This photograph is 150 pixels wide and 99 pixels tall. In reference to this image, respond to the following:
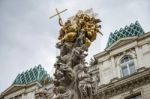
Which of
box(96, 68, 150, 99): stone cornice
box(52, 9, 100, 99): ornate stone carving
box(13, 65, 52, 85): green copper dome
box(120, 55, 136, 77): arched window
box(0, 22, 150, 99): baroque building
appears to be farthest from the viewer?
box(13, 65, 52, 85): green copper dome

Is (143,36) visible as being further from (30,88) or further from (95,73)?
(30,88)

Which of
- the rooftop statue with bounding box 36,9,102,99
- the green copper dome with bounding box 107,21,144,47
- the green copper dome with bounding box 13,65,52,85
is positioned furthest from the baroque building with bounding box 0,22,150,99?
the rooftop statue with bounding box 36,9,102,99

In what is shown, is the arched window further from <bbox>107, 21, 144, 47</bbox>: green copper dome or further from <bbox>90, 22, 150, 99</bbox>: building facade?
<bbox>107, 21, 144, 47</bbox>: green copper dome

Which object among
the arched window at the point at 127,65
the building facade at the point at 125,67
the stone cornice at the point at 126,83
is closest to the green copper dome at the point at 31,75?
the building facade at the point at 125,67

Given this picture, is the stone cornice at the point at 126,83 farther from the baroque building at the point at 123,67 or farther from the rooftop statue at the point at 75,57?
the rooftop statue at the point at 75,57

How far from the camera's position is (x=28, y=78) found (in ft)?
140

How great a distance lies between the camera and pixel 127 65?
3372 centimetres

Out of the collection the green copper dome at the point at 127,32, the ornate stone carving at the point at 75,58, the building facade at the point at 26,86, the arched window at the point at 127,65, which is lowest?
the ornate stone carving at the point at 75,58

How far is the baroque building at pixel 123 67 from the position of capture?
3164cm

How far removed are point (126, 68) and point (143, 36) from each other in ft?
9.44

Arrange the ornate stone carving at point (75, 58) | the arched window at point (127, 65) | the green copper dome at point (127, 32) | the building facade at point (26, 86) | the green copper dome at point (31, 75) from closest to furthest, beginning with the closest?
the ornate stone carving at point (75, 58) → the arched window at point (127, 65) → the green copper dome at point (127, 32) → the building facade at point (26, 86) → the green copper dome at point (31, 75)

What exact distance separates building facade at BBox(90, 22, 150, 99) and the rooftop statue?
17679 millimetres

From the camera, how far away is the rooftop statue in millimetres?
10844

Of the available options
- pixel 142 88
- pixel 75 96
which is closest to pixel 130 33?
pixel 142 88
